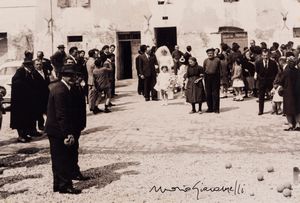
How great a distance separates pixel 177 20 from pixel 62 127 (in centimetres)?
2112

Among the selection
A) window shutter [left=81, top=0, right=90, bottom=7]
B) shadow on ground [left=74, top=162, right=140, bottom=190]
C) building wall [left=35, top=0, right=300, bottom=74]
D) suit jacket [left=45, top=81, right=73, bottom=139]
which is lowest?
shadow on ground [left=74, top=162, right=140, bottom=190]

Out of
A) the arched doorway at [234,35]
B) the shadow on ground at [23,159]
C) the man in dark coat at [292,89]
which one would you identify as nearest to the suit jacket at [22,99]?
the shadow on ground at [23,159]

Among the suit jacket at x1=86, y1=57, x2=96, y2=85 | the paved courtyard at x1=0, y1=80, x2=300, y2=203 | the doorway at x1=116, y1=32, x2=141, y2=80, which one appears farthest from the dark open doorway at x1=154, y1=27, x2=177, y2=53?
the paved courtyard at x1=0, y1=80, x2=300, y2=203

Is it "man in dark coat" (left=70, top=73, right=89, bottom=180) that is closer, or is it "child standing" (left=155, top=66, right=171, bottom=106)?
"man in dark coat" (left=70, top=73, right=89, bottom=180)

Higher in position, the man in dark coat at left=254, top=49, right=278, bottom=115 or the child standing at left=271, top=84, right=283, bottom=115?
the man in dark coat at left=254, top=49, right=278, bottom=115

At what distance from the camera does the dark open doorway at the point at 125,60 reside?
29250 millimetres

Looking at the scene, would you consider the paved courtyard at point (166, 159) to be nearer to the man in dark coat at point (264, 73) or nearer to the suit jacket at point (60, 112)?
the man in dark coat at point (264, 73)

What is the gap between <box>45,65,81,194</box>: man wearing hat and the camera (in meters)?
7.74

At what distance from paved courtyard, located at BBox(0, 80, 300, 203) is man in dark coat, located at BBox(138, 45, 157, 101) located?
12.6ft

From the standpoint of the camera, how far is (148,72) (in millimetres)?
19734

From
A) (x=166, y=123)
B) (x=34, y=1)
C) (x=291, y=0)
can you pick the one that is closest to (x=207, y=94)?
(x=166, y=123)

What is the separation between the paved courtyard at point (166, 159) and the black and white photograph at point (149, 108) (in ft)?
0.09
